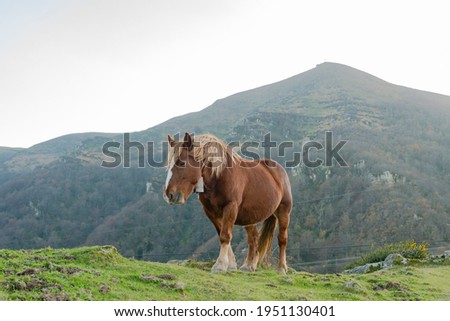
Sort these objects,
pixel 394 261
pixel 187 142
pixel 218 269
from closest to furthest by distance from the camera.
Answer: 1. pixel 187 142
2. pixel 218 269
3. pixel 394 261

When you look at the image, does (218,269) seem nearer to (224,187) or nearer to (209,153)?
(224,187)

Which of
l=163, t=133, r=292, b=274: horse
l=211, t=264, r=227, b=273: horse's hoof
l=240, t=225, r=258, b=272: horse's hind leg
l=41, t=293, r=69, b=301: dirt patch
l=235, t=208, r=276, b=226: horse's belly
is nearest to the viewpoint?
l=41, t=293, r=69, b=301: dirt patch

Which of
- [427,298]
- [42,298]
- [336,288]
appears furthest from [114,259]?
[427,298]

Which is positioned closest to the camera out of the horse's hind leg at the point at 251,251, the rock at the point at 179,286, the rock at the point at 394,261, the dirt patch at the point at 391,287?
the rock at the point at 179,286

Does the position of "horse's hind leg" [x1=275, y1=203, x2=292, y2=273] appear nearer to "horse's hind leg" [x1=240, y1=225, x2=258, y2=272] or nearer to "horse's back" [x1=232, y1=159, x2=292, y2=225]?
"horse's back" [x1=232, y1=159, x2=292, y2=225]

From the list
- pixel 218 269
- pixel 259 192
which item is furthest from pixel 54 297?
pixel 259 192

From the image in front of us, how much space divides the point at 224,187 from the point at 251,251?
2323 mm

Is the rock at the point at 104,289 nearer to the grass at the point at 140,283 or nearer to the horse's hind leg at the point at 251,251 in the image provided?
the grass at the point at 140,283

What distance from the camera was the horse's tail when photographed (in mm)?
9906

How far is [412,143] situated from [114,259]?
383 ft

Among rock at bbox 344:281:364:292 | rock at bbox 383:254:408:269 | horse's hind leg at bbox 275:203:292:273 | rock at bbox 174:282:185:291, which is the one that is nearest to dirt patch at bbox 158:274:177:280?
rock at bbox 174:282:185:291

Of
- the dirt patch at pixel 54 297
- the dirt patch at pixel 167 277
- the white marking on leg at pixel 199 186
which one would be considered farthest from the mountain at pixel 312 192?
Answer: the dirt patch at pixel 54 297

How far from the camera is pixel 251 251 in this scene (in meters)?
9.45

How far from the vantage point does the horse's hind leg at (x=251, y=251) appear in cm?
929
